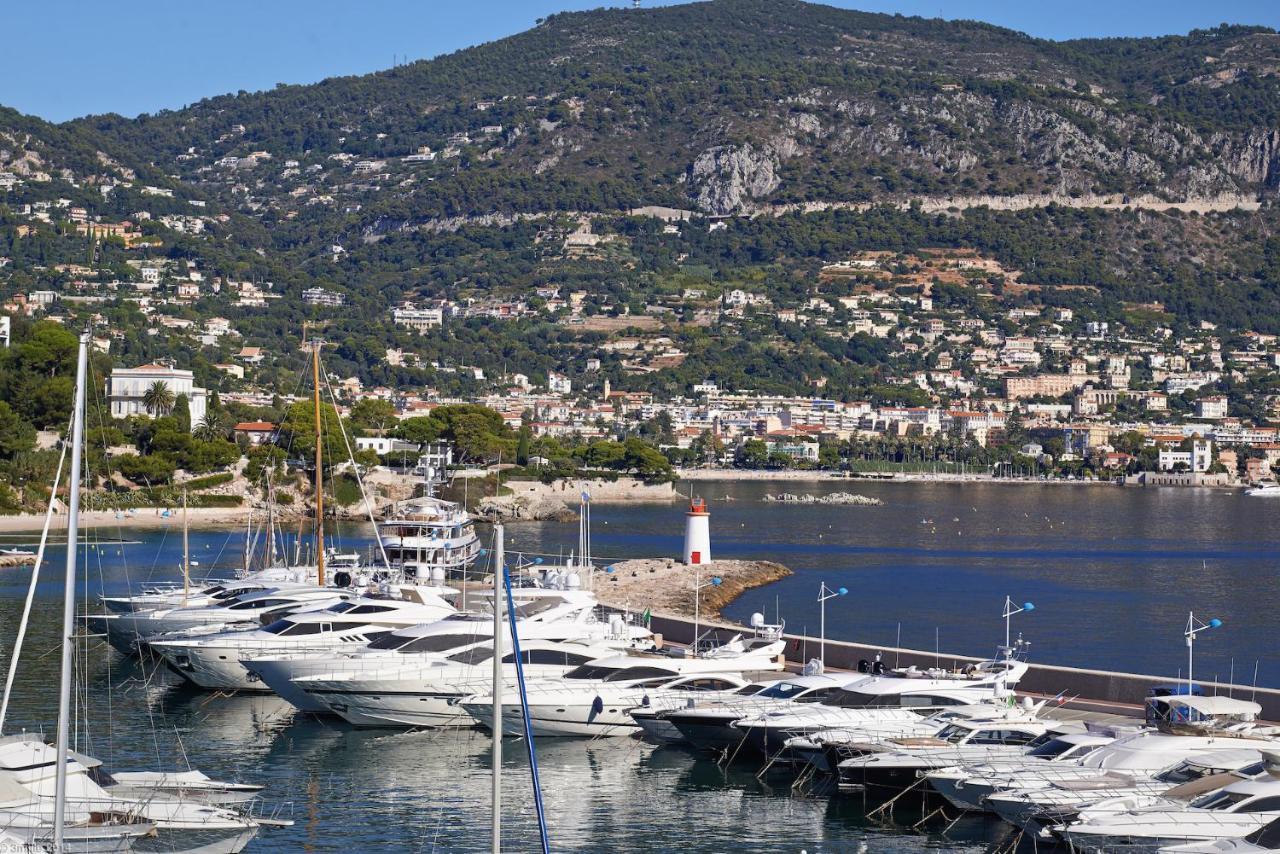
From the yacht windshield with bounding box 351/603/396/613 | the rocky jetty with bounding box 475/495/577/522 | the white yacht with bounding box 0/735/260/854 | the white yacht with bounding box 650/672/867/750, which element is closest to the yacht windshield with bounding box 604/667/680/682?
the white yacht with bounding box 650/672/867/750

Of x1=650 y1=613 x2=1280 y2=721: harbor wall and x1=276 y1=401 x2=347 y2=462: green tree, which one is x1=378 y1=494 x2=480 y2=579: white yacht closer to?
x1=650 y1=613 x2=1280 y2=721: harbor wall

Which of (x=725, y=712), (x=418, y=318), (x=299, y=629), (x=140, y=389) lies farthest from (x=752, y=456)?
(x=725, y=712)

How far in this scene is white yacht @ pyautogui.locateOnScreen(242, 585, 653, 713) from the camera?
91.8 ft

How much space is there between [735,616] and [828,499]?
217 ft

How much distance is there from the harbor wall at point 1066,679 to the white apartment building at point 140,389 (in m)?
64.8

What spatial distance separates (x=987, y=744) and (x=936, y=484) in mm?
120288

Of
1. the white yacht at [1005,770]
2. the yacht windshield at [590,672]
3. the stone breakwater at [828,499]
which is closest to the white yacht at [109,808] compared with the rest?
the yacht windshield at [590,672]

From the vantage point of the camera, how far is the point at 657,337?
19262 centimetres

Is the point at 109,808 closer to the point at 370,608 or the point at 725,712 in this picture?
the point at 725,712

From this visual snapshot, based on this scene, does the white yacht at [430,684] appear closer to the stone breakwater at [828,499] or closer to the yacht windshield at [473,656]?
the yacht windshield at [473,656]

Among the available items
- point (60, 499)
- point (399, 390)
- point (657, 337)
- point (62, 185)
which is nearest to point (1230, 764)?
point (60, 499)

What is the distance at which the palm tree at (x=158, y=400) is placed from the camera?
297 ft

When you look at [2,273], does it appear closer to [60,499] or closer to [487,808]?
[60,499]

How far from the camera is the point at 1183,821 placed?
19516mm
